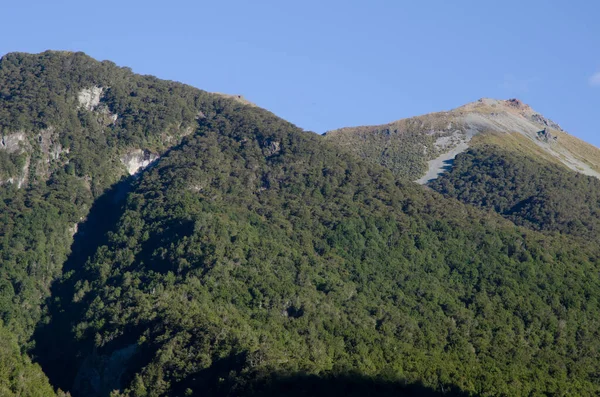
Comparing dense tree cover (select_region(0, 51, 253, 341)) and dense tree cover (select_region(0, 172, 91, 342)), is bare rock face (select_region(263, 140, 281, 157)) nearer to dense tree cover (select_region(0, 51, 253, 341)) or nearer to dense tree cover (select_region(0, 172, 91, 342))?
dense tree cover (select_region(0, 51, 253, 341))

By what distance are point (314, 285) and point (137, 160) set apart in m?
62.6

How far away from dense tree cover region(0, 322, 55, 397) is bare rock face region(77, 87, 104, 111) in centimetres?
8420

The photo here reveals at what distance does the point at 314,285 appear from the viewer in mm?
127375

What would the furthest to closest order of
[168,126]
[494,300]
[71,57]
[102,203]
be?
[71,57] < [168,126] < [102,203] < [494,300]

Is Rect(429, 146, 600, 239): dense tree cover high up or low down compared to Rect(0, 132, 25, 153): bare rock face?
up

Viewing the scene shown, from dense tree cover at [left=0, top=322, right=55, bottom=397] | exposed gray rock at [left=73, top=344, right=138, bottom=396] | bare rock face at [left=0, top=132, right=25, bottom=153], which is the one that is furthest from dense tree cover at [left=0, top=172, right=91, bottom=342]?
exposed gray rock at [left=73, top=344, right=138, bottom=396]

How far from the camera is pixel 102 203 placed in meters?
160

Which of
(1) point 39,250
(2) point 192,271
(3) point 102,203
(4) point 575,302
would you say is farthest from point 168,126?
(4) point 575,302

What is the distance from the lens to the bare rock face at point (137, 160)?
6836 inches

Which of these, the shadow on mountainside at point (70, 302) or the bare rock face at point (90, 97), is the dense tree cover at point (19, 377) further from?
the bare rock face at point (90, 97)

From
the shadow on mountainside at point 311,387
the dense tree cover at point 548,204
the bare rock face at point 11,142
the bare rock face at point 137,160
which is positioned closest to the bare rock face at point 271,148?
the bare rock face at point 137,160

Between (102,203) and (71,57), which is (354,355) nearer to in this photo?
(102,203)

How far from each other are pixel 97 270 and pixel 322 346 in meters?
42.2

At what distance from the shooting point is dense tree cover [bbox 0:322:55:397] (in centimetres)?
9412
